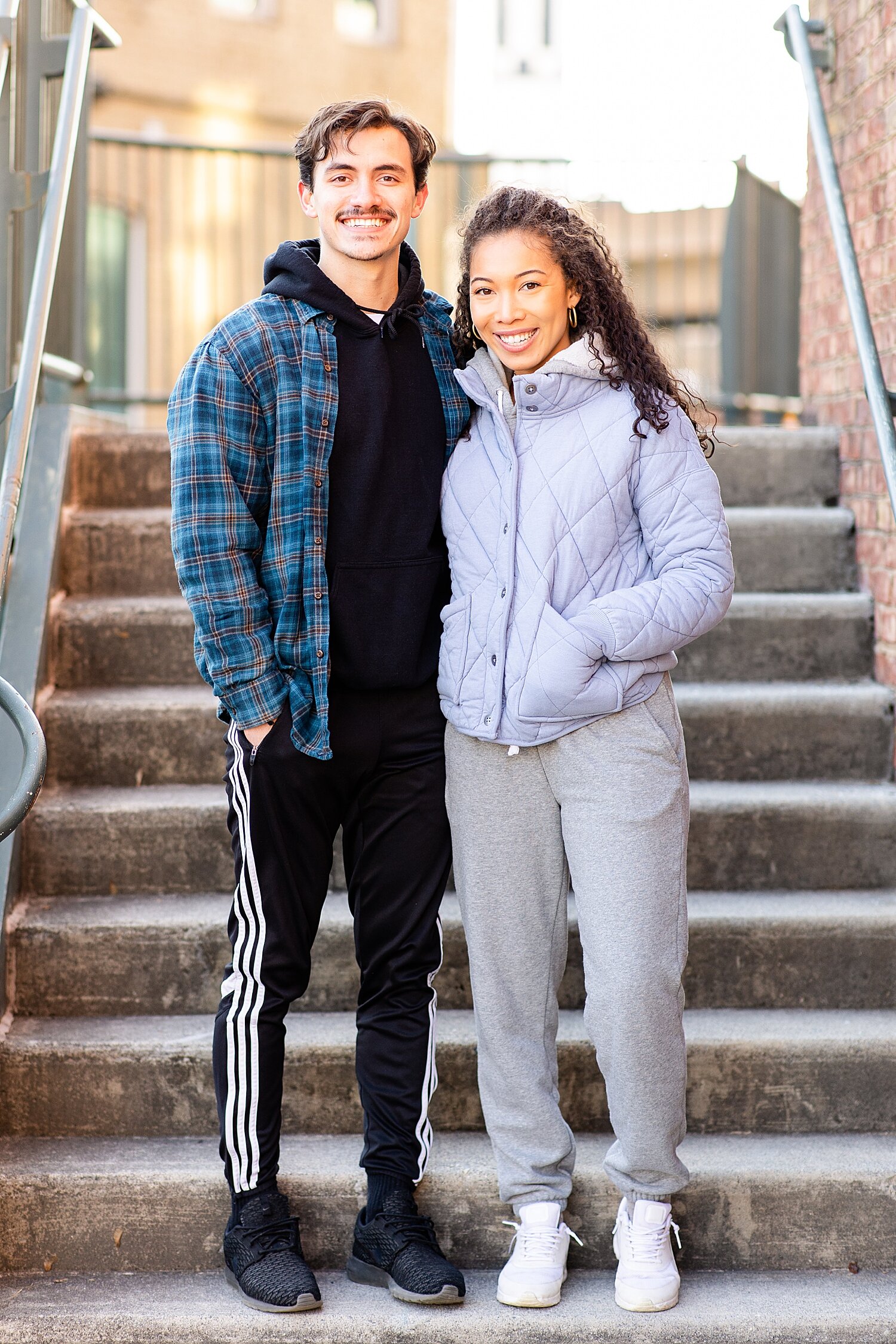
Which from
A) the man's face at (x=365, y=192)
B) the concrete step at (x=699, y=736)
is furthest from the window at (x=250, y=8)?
the man's face at (x=365, y=192)

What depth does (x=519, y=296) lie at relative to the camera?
86.8 inches

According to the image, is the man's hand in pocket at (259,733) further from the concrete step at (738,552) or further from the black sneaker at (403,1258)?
the concrete step at (738,552)

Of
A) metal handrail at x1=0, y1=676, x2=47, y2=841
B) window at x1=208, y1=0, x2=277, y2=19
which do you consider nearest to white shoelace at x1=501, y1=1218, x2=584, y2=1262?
metal handrail at x1=0, y1=676, x2=47, y2=841

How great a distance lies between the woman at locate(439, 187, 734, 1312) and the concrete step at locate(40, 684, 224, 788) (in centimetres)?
110

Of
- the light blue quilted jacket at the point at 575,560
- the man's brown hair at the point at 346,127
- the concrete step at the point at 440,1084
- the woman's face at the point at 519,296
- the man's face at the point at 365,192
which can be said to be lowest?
the concrete step at the point at 440,1084

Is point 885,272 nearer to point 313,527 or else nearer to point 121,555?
point 313,527

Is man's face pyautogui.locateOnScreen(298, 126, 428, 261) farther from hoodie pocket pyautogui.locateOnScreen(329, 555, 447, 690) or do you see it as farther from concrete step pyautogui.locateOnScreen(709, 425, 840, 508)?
concrete step pyautogui.locateOnScreen(709, 425, 840, 508)

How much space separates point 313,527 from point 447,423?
34 cm

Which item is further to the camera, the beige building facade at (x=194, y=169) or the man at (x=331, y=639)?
the beige building facade at (x=194, y=169)

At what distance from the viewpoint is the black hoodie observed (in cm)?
228

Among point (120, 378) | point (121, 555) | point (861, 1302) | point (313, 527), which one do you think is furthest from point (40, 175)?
point (120, 378)

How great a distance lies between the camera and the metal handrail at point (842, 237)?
2936 mm

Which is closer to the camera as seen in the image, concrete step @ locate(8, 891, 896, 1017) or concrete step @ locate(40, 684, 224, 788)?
concrete step @ locate(8, 891, 896, 1017)

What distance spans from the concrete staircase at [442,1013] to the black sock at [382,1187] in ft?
0.32
